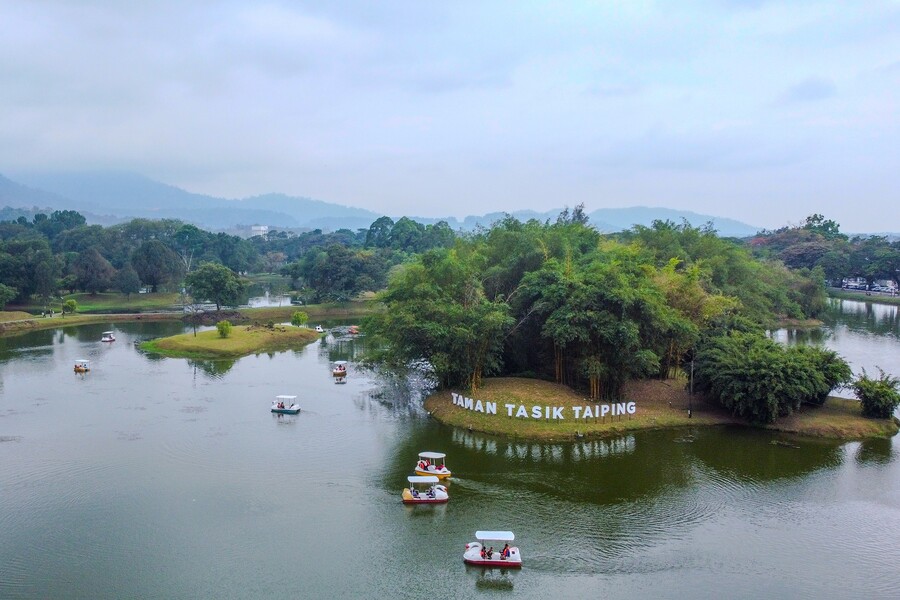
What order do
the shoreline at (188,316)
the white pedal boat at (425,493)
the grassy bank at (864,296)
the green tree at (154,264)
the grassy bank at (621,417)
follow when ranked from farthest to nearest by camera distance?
the grassy bank at (864,296) < the green tree at (154,264) < the shoreline at (188,316) < the grassy bank at (621,417) < the white pedal boat at (425,493)

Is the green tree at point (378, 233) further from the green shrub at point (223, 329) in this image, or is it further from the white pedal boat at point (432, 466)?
the white pedal boat at point (432, 466)

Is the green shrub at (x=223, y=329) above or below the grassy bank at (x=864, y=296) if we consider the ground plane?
below

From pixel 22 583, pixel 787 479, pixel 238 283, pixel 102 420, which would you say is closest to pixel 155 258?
pixel 238 283

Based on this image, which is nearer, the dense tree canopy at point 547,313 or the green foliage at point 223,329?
the dense tree canopy at point 547,313

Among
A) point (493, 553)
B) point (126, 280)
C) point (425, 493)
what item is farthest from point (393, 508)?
point (126, 280)

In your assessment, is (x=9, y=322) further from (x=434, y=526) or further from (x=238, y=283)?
(x=434, y=526)

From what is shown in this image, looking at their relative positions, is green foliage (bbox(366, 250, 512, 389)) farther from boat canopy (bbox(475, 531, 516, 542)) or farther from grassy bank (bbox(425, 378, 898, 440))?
boat canopy (bbox(475, 531, 516, 542))

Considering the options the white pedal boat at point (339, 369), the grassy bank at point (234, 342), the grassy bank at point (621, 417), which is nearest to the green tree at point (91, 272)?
the grassy bank at point (234, 342)
